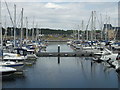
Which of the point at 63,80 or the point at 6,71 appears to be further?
the point at 63,80

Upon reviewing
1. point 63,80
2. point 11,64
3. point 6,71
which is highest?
point 11,64

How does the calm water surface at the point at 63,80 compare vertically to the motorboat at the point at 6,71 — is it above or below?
below

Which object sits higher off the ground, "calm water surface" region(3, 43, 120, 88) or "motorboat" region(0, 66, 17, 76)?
"motorboat" region(0, 66, 17, 76)

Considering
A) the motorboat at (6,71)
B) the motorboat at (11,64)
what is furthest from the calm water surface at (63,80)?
the motorboat at (11,64)

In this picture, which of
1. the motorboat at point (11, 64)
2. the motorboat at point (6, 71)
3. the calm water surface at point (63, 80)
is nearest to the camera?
the calm water surface at point (63, 80)

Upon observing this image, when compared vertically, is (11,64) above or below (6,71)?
above

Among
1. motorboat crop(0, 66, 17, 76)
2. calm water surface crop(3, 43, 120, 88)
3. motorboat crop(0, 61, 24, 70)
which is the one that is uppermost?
motorboat crop(0, 61, 24, 70)

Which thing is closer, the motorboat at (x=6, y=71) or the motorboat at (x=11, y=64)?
the motorboat at (x=6, y=71)

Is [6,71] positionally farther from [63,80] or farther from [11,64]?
[63,80]

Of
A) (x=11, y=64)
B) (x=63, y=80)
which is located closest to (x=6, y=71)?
(x=11, y=64)

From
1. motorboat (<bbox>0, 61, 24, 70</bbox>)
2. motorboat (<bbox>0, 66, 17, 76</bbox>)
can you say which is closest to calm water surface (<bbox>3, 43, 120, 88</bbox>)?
motorboat (<bbox>0, 66, 17, 76</bbox>)

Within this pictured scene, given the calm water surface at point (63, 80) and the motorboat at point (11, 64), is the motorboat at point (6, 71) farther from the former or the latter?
the motorboat at point (11, 64)

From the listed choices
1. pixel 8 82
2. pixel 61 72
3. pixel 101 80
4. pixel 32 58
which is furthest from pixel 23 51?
pixel 101 80

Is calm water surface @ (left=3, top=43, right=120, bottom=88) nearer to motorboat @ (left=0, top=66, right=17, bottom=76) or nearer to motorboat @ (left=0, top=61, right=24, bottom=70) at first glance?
motorboat @ (left=0, top=66, right=17, bottom=76)
